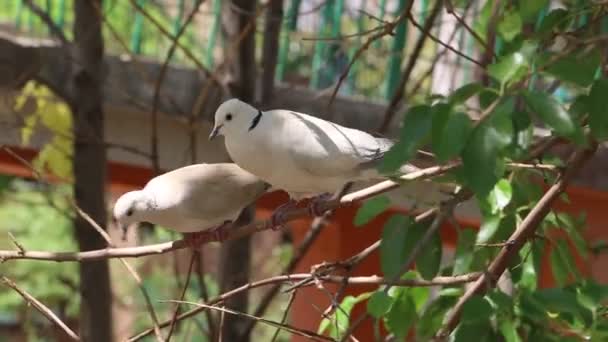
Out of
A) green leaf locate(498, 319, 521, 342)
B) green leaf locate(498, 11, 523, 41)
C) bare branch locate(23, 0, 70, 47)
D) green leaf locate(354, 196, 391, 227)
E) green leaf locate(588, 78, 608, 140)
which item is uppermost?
green leaf locate(498, 11, 523, 41)

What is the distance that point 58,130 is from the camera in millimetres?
2354

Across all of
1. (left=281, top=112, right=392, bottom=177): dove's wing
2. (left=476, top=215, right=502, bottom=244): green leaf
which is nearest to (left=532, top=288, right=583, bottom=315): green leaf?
(left=476, top=215, right=502, bottom=244): green leaf

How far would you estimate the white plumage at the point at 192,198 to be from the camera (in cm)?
146

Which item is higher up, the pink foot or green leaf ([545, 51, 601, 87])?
green leaf ([545, 51, 601, 87])

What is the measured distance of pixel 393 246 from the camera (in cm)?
95

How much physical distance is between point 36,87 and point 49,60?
0.33 ft

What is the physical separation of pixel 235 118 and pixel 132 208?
0.84 feet

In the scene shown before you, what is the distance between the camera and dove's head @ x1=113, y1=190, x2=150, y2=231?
57.1 inches

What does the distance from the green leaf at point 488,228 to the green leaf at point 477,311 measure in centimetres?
27

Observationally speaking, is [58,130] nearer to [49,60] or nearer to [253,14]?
[49,60]

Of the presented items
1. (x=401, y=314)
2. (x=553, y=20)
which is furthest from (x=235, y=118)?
(x=553, y=20)

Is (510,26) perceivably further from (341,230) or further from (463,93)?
(341,230)

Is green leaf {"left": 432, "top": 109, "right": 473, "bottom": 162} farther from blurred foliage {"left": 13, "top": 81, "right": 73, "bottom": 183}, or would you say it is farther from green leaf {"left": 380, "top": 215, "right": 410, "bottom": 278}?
blurred foliage {"left": 13, "top": 81, "right": 73, "bottom": 183}

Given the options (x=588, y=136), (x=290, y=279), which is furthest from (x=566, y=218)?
(x=588, y=136)
